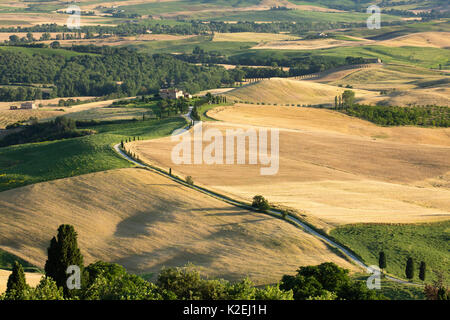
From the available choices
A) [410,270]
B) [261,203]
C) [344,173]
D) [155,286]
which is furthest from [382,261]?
[344,173]

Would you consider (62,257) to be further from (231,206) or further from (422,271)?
(422,271)

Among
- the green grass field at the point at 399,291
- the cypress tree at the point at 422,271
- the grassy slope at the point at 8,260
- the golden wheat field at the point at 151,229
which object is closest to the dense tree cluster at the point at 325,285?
the green grass field at the point at 399,291

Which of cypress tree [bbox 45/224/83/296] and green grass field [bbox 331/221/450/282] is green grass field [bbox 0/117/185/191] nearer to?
cypress tree [bbox 45/224/83/296]

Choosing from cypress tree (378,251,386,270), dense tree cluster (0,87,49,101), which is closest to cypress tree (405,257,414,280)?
cypress tree (378,251,386,270)

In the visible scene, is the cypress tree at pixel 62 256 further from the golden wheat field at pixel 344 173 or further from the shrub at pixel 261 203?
the golden wheat field at pixel 344 173
